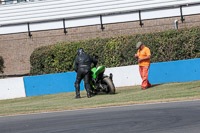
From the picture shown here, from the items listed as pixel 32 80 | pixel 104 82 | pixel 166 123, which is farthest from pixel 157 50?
pixel 166 123

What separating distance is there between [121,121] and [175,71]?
953 cm

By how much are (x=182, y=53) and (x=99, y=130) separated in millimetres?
11599

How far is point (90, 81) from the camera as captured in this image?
647 inches

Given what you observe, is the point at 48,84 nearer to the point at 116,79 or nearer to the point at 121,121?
the point at 116,79

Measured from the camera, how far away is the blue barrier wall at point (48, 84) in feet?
65.8

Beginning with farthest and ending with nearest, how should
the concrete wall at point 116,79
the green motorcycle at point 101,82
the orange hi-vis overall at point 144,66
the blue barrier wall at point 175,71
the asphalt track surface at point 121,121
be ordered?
the concrete wall at point 116,79 → the blue barrier wall at point 175,71 → the orange hi-vis overall at point 144,66 → the green motorcycle at point 101,82 → the asphalt track surface at point 121,121

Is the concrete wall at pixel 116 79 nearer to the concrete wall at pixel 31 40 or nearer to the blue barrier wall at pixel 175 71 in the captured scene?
the blue barrier wall at pixel 175 71

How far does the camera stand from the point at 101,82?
16516mm

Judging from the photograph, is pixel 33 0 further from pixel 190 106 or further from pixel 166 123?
pixel 166 123

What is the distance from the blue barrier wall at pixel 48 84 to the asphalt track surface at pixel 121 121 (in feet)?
26.0

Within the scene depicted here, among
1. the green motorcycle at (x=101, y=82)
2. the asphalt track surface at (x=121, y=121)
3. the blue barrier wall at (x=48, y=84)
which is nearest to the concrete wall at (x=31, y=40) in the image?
the blue barrier wall at (x=48, y=84)

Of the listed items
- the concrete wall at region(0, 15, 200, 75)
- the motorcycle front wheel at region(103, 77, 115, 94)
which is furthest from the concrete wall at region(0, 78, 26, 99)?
the motorcycle front wheel at region(103, 77, 115, 94)

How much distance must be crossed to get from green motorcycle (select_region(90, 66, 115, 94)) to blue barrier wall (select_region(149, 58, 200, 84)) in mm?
3068

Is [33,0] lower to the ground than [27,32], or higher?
higher
